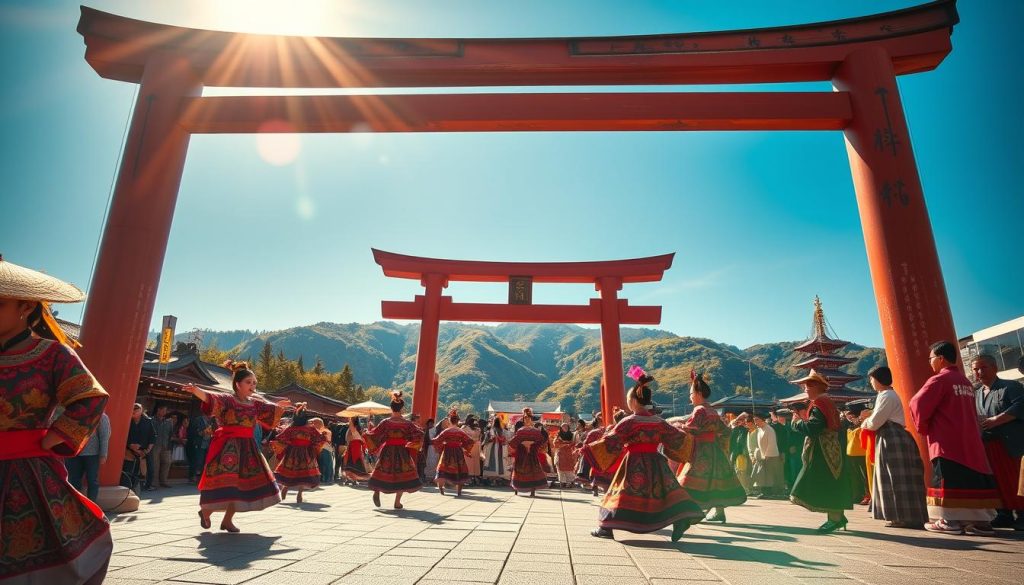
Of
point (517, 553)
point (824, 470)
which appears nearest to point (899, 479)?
point (824, 470)

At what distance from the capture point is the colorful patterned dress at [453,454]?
9125 millimetres

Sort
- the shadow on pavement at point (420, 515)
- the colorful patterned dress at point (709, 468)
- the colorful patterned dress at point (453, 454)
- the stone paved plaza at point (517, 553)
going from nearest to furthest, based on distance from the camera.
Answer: the stone paved plaza at point (517, 553), the shadow on pavement at point (420, 515), the colorful patterned dress at point (709, 468), the colorful patterned dress at point (453, 454)

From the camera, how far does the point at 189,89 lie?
7.92 metres

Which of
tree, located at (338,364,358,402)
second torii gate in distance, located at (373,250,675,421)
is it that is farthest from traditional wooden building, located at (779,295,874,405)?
tree, located at (338,364,358,402)

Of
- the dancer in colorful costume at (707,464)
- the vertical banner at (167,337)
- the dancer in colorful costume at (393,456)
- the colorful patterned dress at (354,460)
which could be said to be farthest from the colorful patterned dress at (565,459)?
the vertical banner at (167,337)

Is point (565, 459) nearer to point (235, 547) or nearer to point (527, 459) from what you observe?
point (527, 459)

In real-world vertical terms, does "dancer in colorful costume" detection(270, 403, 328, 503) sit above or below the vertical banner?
below

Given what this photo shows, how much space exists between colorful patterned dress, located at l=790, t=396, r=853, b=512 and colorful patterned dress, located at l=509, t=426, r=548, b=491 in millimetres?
5213

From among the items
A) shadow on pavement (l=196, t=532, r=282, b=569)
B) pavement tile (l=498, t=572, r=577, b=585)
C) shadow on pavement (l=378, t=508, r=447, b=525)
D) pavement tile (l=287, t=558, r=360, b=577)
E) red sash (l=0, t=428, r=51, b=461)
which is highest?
red sash (l=0, t=428, r=51, b=461)

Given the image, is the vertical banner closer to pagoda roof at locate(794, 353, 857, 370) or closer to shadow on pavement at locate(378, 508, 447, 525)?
shadow on pavement at locate(378, 508, 447, 525)

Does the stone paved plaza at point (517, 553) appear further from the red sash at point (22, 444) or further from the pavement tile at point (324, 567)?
the red sash at point (22, 444)

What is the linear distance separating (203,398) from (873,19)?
990cm

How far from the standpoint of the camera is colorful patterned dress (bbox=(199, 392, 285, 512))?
450cm

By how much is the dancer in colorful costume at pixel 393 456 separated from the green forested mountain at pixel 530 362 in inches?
2972
